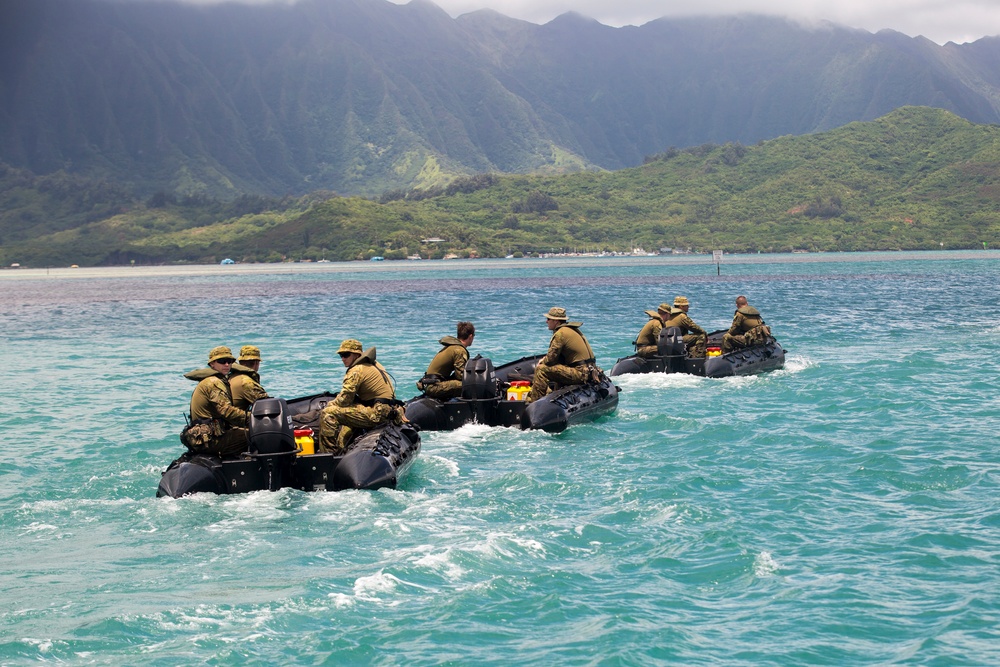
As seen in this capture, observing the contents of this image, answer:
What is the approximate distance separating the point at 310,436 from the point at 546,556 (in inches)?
262

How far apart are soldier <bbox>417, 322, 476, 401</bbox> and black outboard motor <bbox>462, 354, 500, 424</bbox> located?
287mm

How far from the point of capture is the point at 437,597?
13547 millimetres

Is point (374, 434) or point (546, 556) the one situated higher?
point (374, 434)

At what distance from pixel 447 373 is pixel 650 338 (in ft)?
30.8

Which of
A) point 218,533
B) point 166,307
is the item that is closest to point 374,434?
point 218,533

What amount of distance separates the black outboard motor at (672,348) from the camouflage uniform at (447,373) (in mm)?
8835

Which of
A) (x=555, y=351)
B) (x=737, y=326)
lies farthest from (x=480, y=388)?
(x=737, y=326)

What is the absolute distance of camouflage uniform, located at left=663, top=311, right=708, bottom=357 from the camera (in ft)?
104

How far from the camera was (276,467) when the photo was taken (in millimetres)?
17938

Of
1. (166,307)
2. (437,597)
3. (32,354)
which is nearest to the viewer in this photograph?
(437,597)

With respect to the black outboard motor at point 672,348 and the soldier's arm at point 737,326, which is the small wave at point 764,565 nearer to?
the black outboard motor at point 672,348

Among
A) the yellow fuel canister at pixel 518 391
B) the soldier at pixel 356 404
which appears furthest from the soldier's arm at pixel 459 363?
the soldier at pixel 356 404

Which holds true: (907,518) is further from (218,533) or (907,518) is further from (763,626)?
(218,533)

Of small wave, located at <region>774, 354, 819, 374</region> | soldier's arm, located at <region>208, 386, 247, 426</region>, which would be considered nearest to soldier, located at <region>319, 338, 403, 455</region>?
soldier's arm, located at <region>208, 386, 247, 426</region>
